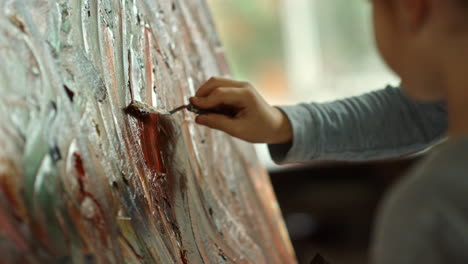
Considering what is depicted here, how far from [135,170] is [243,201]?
46cm

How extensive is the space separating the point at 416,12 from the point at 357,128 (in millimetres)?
491

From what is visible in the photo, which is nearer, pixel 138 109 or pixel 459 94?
pixel 459 94

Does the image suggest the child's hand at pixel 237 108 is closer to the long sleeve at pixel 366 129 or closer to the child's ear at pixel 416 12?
the long sleeve at pixel 366 129

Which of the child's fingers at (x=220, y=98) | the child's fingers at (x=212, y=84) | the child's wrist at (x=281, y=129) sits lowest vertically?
the child's wrist at (x=281, y=129)

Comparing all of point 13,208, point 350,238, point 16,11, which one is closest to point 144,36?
point 16,11

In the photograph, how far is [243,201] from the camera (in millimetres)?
1208

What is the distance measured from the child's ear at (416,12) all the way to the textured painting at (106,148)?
Answer: 0.34m

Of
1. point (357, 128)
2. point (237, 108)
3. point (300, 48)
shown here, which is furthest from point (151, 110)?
point (300, 48)

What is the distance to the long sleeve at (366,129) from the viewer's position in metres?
1.05

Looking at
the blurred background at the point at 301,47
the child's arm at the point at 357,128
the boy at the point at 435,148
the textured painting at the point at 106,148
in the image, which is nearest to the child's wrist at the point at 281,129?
the child's arm at the point at 357,128

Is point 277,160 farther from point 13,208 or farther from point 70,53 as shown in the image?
point 13,208

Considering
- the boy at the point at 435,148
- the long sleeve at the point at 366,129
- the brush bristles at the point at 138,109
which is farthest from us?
the long sleeve at the point at 366,129

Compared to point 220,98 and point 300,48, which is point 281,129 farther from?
point 300,48

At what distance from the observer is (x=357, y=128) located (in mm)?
1070
